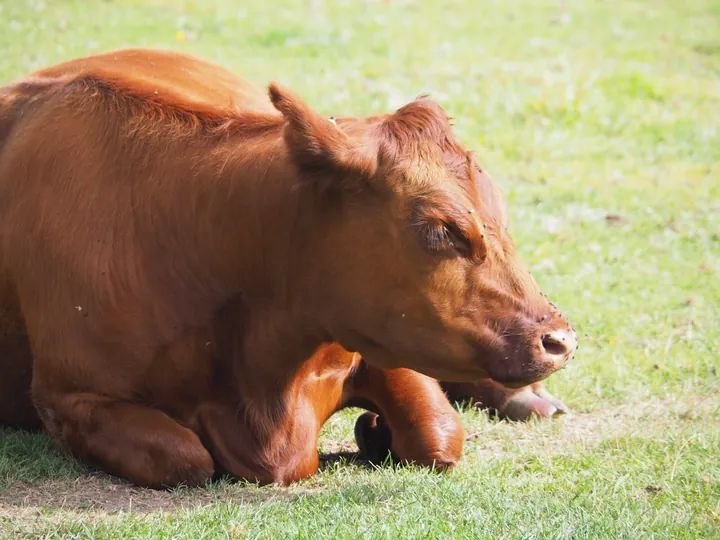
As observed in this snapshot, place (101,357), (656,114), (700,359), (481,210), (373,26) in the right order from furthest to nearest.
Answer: (373,26) → (656,114) → (700,359) → (101,357) → (481,210)

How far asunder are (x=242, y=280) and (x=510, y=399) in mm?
1954

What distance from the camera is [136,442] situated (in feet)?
16.0

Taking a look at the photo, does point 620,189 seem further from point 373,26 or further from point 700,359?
point 373,26

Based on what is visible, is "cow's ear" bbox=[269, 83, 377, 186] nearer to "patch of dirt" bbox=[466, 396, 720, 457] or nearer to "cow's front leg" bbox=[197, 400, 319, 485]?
"cow's front leg" bbox=[197, 400, 319, 485]

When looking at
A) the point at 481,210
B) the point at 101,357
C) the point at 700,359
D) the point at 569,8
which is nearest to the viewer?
the point at 481,210

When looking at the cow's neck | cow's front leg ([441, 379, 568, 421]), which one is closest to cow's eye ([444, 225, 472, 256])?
the cow's neck

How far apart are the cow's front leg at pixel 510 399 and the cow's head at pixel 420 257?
1.58 m

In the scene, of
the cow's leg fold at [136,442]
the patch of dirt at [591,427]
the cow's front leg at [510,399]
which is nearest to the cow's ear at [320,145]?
the cow's leg fold at [136,442]

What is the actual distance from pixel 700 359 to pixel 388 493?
3019 millimetres

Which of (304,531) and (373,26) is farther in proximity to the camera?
(373,26)

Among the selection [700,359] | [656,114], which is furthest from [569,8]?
[700,359]

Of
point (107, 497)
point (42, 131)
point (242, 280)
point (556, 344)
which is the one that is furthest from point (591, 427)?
point (42, 131)

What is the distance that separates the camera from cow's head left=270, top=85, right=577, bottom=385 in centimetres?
451

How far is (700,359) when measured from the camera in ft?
23.0
